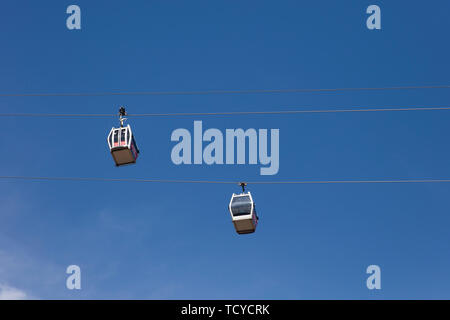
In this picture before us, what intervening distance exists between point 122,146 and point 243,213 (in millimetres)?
3639

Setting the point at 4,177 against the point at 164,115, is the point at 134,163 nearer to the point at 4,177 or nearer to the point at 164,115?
the point at 164,115

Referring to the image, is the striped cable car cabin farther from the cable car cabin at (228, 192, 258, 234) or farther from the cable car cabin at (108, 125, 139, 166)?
the cable car cabin at (228, 192, 258, 234)

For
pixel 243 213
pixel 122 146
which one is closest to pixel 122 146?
pixel 122 146

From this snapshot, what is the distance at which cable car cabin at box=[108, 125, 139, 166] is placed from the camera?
1908 cm

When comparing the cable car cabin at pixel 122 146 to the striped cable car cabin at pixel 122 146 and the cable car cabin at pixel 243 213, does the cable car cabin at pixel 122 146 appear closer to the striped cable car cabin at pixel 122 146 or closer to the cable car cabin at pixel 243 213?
the striped cable car cabin at pixel 122 146

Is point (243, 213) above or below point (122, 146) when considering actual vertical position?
below

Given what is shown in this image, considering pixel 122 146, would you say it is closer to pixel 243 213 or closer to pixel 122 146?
pixel 122 146

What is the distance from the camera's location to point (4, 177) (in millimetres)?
19781

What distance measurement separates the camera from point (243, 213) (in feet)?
62.6

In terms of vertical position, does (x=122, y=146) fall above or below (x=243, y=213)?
above

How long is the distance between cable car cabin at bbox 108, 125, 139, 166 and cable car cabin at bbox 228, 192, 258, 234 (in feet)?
9.69

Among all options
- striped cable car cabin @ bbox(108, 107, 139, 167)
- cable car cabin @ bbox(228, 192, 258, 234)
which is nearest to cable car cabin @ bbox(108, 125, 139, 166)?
striped cable car cabin @ bbox(108, 107, 139, 167)
